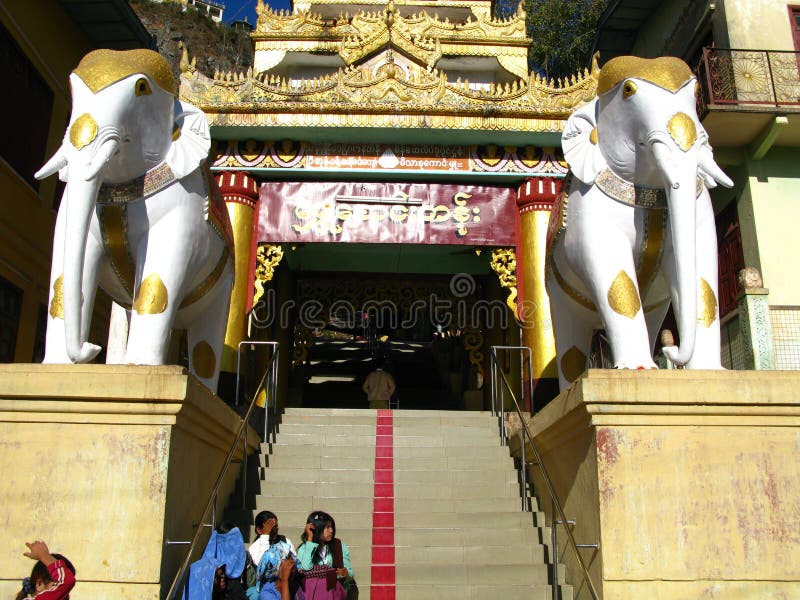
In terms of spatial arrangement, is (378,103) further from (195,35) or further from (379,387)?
(195,35)

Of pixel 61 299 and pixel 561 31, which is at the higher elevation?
pixel 561 31

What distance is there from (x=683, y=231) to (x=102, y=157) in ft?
12.1

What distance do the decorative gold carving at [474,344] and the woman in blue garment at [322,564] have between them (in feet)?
26.2

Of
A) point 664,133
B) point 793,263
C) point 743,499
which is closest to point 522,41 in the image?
point 793,263

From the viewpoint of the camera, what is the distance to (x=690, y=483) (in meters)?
4.62

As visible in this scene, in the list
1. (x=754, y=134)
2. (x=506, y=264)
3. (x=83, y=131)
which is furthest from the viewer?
(x=754, y=134)

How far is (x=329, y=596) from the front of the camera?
4.63 meters

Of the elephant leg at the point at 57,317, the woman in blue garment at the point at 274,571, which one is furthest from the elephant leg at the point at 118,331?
the woman in blue garment at the point at 274,571

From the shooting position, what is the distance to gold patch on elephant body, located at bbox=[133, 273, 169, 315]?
5.52 m

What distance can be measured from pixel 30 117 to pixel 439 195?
5190 millimetres

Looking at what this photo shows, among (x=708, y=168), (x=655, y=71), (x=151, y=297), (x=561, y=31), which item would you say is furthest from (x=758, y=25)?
(x=561, y=31)

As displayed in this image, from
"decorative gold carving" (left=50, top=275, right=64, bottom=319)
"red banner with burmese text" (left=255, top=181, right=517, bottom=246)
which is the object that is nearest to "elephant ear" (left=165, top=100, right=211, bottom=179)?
"decorative gold carving" (left=50, top=275, right=64, bottom=319)

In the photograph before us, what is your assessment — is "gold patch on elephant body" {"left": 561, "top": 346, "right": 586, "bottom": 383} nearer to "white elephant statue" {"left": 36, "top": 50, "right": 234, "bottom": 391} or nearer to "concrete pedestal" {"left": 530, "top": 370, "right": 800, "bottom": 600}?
"concrete pedestal" {"left": 530, "top": 370, "right": 800, "bottom": 600}

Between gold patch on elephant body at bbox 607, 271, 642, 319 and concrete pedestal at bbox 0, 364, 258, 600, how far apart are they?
2.83m
